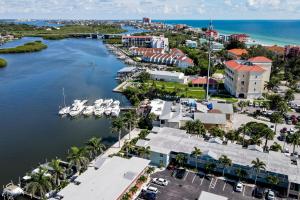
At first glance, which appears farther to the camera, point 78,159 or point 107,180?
point 78,159

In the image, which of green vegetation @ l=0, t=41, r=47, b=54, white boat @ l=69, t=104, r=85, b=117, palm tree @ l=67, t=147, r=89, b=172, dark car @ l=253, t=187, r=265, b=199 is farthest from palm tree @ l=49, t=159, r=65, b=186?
green vegetation @ l=0, t=41, r=47, b=54

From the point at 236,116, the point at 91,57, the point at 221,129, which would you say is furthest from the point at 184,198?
the point at 91,57

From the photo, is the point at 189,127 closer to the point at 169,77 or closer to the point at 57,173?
the point at 57,173

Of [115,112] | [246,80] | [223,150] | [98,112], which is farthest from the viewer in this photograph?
[246,80]

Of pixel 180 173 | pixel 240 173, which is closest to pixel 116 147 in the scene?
pixel 180 173

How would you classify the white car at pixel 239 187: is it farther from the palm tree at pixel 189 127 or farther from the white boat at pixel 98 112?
the white boat at pixel 98 112

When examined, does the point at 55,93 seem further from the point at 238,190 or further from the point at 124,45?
the point at 124,45

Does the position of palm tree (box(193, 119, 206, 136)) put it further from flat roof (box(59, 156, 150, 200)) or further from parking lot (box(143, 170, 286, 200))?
flat roof (box(59, 156, 150, 200))
